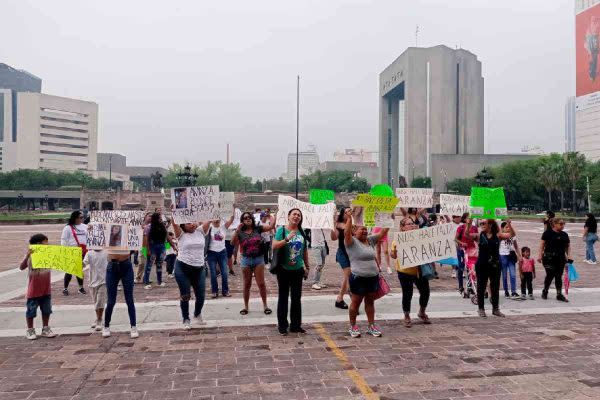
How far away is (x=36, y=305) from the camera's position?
627cm

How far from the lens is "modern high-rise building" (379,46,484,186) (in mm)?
101562

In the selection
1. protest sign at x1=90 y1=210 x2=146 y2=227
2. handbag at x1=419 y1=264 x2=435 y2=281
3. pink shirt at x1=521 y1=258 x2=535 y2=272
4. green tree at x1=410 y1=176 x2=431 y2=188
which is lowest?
pink shirt at x1=521 y1=258 x2=535 y2=272

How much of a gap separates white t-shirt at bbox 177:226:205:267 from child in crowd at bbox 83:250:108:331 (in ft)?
3.73

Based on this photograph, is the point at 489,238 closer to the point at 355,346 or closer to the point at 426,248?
the point at 426,248

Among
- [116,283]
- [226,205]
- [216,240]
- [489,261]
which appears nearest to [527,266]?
[489,261]

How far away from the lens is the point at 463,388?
14.8 ft

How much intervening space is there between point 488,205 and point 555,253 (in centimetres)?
211

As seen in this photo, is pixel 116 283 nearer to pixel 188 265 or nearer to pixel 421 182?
pixel 188 265

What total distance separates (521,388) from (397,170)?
4711 inches

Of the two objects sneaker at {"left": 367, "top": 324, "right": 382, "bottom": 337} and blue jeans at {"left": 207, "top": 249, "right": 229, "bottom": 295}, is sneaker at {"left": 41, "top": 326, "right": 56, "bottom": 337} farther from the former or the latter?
sneaker at {"left": 367, "top": 324, "right": 382, "bottom": 337}

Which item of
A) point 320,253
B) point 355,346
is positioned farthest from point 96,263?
point 320,253

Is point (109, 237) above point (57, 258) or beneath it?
above

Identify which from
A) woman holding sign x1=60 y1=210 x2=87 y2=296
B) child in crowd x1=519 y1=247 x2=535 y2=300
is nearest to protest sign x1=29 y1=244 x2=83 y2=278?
woman holding sign x1=60 y1=210 x2=87 y2=296

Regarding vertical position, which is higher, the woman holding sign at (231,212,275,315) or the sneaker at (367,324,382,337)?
the woman holding sign at (231,212,275,315)
